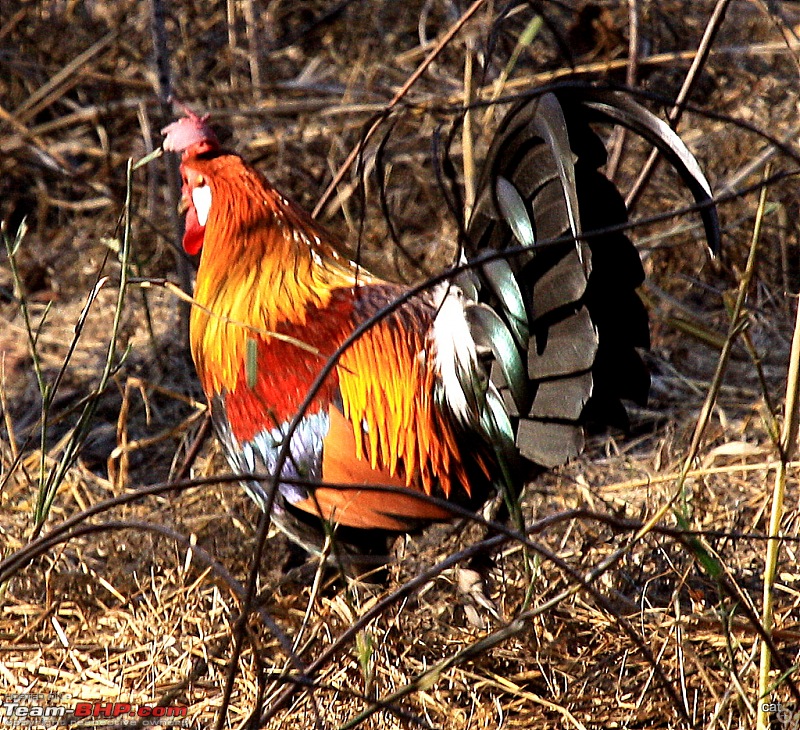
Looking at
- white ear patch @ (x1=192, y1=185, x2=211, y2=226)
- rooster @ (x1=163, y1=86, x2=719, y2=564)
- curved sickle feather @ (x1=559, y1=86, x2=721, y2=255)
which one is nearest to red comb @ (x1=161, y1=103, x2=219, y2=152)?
rooster @ (x1=163, y1=86, x2=719, y2=564)

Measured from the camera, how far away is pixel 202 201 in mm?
2822

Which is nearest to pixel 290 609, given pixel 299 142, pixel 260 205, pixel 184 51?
pixel 260 205

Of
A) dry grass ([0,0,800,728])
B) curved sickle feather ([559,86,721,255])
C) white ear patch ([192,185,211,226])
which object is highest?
curved sickle feather ([559,86,721,255])

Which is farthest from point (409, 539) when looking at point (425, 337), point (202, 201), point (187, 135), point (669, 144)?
point (669, 144)

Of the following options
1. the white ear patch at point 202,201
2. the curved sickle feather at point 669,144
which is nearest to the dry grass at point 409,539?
the curved sickle feather at point 669,144

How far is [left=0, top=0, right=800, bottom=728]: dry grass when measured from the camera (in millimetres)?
2119

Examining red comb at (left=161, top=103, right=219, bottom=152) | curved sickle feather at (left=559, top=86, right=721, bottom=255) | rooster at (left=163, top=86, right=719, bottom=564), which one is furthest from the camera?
red comb at (left=161, top=103, right=219, bottom=152)

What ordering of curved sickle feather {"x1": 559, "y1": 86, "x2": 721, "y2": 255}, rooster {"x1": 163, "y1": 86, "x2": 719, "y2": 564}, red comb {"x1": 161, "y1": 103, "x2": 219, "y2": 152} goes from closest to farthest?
curved sickle feather {"x1": 559, "y1": 86, "x2": 721, "y2": 255} < rooster {"x1": 163, "y1": 86, "x2": 719, "y2": 564} < red comb {"x1": 161, "y1": 103, "x2": 219, "y2": 152}

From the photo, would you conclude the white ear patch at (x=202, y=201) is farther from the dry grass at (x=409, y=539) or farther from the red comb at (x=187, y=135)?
the dry grass at (x=409, y=539)

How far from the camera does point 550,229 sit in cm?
209

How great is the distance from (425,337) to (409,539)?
705 mm

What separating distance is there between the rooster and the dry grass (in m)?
0.21

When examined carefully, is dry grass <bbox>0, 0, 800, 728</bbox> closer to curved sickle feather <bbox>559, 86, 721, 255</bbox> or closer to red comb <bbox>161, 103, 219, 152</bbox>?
curved sickle feather <bbox>559, 86, 721, 255</bbox>

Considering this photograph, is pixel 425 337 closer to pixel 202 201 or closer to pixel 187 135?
pixel 202 201
